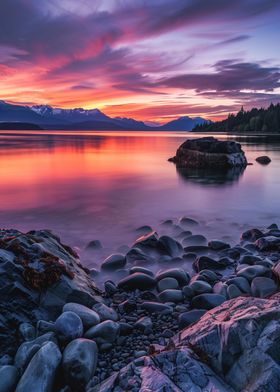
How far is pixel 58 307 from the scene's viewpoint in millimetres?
5598

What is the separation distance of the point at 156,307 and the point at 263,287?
2.35 metres

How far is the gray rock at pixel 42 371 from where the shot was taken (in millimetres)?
3961

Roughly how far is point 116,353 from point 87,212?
10.7 metres

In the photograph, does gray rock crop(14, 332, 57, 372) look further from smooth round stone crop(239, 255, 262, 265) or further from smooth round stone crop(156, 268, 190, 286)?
smooth round stone crop(239, 255, 262, 265)

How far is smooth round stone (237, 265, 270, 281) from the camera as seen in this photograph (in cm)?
749

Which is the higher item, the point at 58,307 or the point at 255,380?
the point at 255,380

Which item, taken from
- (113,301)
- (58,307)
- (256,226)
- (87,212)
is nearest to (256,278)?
(113,301)

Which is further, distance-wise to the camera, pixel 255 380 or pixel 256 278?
pixel 256 278

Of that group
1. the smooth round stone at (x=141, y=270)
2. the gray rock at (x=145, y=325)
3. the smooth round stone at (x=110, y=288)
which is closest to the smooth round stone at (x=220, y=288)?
the smooth round stone at (x=141, y=270)

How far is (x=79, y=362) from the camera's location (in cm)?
427

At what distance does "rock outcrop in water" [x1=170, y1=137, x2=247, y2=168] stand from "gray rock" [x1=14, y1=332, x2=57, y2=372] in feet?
93.2

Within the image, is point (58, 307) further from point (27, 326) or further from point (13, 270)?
point (13, 270)

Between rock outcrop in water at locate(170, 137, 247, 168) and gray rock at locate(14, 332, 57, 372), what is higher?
rock outcrop in water at locate(170, 137, 247, 168)

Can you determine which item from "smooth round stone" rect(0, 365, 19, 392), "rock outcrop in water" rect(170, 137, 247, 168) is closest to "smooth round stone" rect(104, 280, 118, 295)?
"smooth round stone" rect(0, 365, 19, 392)
